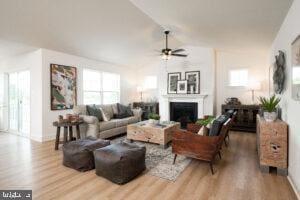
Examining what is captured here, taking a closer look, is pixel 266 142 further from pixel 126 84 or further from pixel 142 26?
pixel 126 84

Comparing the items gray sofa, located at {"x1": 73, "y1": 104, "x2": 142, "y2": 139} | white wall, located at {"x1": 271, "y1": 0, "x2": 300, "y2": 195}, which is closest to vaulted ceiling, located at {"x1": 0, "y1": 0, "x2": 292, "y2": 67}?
white wall, located at {"x1": 271, "y1": 0, "x2": 300, "y2": 195}

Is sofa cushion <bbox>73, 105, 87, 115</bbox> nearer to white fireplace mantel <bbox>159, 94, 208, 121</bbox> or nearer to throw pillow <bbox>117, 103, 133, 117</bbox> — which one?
throw pillow <bbox>117, 103, 133, 117</bbox>

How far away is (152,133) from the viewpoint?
4.26 m

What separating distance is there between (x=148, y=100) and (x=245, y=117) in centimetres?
390

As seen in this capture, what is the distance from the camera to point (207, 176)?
9.23 ft

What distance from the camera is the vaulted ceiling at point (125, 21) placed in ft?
9.94

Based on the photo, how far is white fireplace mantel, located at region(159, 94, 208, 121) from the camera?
6.48 metres

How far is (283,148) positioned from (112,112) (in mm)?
4437

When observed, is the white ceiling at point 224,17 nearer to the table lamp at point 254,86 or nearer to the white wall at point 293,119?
the white wall at point 293,119

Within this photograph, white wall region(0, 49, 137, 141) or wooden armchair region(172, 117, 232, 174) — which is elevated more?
white wall region(0, 49, 137, 141)

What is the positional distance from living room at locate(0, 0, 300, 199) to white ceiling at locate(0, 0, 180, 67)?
1.2 inches

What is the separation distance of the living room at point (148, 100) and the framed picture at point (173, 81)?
0.04 metres

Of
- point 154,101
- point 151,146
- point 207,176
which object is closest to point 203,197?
point 207,176

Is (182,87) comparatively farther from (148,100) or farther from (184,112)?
(148,100)
